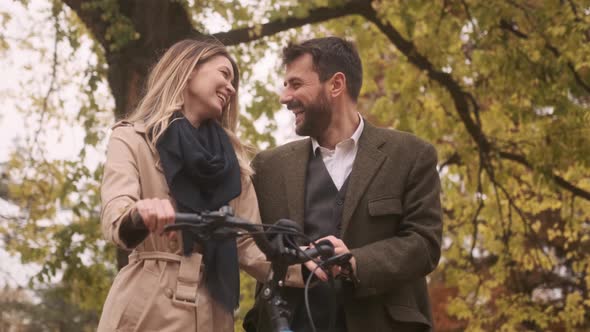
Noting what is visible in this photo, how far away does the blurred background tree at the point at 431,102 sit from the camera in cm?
912

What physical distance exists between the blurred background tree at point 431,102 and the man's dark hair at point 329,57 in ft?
10.0

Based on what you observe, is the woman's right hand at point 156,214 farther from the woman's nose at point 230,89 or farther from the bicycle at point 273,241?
the woman's nose at point 230,89

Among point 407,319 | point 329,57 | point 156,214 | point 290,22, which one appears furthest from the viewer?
point 290,22

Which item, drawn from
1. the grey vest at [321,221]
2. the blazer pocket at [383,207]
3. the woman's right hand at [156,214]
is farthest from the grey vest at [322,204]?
the woman's right hand at [156,214]

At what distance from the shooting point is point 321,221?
4.53 metres

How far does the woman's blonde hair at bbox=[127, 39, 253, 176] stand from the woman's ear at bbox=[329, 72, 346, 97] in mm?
598

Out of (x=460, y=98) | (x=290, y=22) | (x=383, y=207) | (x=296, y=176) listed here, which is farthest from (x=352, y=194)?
(x=460, y=98)

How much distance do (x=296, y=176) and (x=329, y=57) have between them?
651 mm

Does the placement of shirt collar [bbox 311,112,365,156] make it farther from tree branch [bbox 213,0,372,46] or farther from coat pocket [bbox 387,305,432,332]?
tree branch [bbox 213,0,372,46]

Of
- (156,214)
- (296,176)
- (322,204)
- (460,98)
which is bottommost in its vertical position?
(460,98)

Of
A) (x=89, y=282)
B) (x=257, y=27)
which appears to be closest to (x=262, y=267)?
(x=257, y=27)

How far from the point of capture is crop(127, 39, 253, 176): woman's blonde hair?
4.16m

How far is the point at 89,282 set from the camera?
10.4 metres

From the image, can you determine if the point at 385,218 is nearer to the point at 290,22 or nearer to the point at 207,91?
the point at 207,91
